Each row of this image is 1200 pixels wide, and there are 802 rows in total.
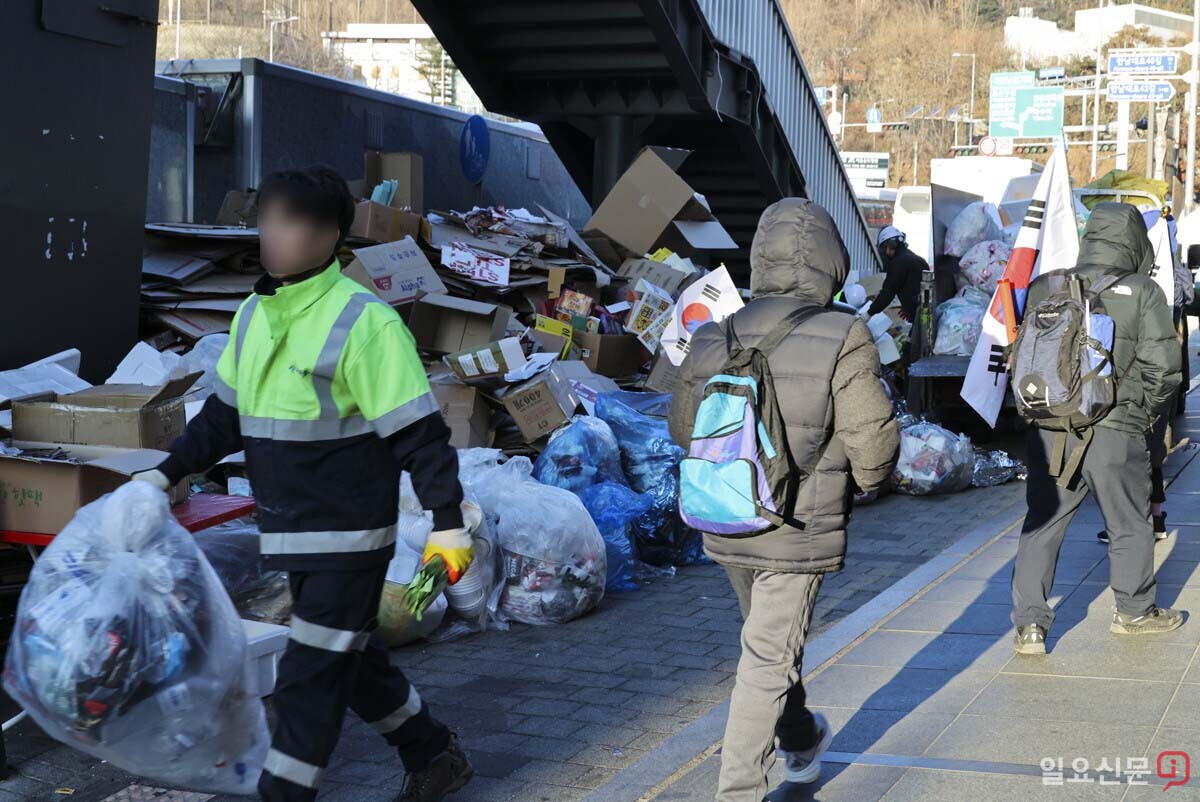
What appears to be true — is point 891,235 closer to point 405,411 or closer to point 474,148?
point 474,148

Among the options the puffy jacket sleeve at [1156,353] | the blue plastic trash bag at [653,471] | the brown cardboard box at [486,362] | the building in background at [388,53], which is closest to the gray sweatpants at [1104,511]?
the puffy jacket sleeve at [1156,353]

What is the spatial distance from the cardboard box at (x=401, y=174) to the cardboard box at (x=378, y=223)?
5.05ft

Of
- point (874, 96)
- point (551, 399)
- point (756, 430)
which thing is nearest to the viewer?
point (756, 430)

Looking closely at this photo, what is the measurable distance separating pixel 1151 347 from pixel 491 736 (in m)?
2.80

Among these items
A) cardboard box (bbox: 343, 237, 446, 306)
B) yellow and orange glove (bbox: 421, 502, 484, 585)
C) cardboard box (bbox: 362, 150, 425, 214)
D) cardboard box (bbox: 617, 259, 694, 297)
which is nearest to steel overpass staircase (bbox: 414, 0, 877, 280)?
cardboard box (bbox: 362, 150, 425, 214)

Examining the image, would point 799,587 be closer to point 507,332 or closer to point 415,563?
point 415,563

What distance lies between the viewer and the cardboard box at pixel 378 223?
29.9 ft

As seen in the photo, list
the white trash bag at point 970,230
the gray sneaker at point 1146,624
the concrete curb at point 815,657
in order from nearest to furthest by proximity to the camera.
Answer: the concrete curb at point 815,657 < the gray sneaker at point 1146,624 < the white trash bag at point 970,230

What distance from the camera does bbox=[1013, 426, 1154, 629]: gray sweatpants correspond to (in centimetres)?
491

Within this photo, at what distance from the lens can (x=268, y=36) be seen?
84125 mm

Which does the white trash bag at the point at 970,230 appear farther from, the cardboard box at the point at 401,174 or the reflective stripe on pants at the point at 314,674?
the reflective stripe on pants at the point at 314,674

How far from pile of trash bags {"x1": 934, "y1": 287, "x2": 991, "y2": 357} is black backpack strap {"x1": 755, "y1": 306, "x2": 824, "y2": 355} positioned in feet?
23.4

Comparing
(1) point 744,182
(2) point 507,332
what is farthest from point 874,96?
(2) point 507,332

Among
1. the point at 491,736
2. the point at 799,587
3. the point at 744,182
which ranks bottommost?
the point at 491,736
